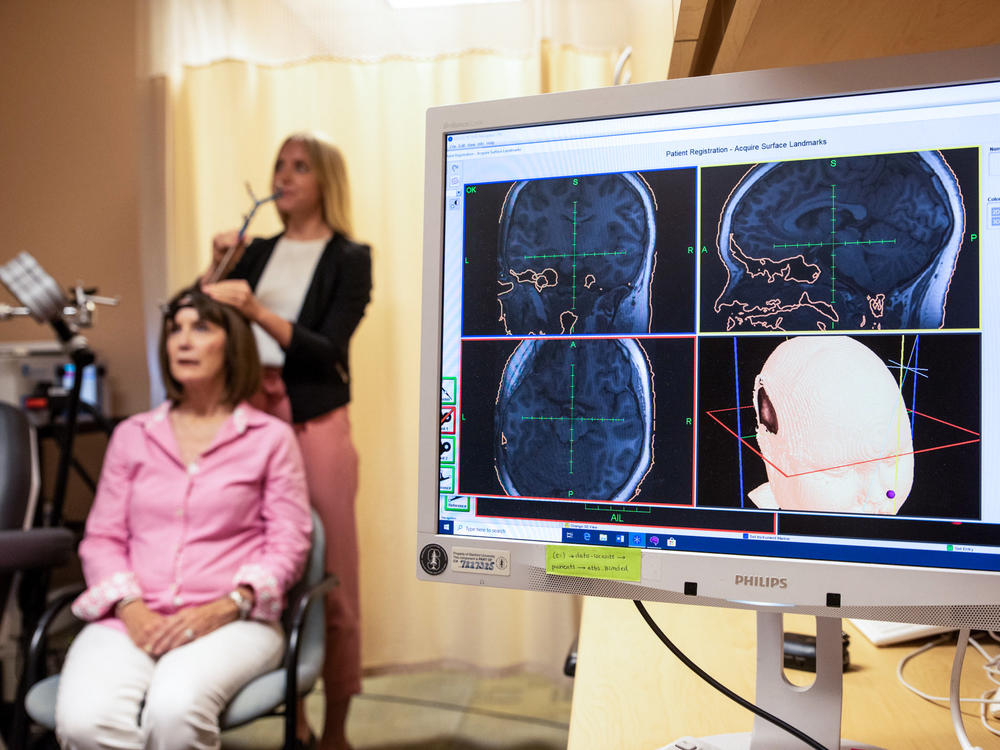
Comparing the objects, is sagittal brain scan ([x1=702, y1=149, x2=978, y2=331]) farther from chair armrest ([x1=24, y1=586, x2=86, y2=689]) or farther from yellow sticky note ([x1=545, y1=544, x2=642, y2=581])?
chair armrest ([x1=24, y1=586, x2=86, y2=689])

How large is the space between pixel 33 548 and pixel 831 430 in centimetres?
162

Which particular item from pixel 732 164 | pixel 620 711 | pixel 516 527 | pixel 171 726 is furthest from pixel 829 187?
pixel 171 726

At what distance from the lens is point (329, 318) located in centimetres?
206

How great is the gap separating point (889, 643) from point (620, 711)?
1.22 feet

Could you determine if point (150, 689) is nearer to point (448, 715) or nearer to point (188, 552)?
point (188, 552)

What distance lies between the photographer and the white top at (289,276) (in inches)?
82.0

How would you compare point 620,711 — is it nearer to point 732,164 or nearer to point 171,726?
point 732,164

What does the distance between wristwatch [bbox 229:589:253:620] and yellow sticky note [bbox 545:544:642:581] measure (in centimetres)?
110

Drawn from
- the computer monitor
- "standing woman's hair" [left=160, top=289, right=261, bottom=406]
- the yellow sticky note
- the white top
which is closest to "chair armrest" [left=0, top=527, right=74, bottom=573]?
"standing woman's hair" [left=160, top=289, right=261, bottom=406]

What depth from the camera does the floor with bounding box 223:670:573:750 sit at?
2.01m

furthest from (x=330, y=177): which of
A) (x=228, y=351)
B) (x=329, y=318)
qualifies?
(x=228, y=351)

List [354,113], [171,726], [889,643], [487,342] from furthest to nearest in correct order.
Answer: [354,113], [171,726], [889,643], [487,342]

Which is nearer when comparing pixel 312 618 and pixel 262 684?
pixel 262 684

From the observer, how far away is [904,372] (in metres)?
0.52
